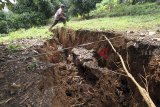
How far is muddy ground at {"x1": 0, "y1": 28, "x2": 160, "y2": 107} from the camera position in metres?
6.75

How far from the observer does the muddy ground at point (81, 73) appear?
6.75m

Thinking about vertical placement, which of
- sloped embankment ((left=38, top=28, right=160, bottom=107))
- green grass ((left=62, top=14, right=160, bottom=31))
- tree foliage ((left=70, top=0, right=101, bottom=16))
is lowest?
sloped embankment ((left=38, top=28, right=160, bottom=107))

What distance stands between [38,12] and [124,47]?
570 inches

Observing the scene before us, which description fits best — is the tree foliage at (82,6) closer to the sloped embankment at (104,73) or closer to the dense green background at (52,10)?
the dense green background at (52,10)

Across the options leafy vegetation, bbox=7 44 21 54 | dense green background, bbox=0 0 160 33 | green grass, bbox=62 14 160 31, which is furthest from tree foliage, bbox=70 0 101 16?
leafy vegetation, bbox=7 44 21 54

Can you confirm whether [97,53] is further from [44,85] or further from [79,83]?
[44,85]

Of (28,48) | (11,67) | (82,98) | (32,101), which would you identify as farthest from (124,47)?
(32,101)

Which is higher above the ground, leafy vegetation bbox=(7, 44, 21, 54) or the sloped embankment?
leafy vegetation bbox=(7, 44, 21, 54)

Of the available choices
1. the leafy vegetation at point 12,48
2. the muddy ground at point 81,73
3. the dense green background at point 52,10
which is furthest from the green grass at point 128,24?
the leafy vegetation at point 12,48

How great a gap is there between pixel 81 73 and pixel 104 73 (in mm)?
1649

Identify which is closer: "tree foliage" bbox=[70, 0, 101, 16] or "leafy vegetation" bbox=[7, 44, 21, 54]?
"leafy vegetation" bbox=[7, 44, 21, 54]

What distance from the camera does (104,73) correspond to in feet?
32.1

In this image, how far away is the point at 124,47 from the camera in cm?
944

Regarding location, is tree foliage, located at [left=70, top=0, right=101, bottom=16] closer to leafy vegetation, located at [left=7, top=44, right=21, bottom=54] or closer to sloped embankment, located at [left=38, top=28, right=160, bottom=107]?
sloped embankment, located at [left=38, top=28, right=160, bottom=107]
